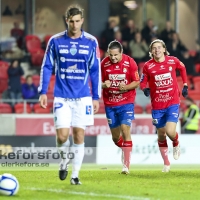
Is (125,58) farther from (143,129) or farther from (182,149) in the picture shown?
(143,129)

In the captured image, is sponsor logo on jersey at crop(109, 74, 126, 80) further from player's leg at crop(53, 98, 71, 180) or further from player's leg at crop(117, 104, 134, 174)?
player's leg at crop(53, 98, 71, 180)

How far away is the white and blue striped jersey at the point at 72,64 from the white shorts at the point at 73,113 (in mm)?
80

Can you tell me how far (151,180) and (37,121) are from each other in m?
8.89

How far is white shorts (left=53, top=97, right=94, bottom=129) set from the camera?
9773 mm

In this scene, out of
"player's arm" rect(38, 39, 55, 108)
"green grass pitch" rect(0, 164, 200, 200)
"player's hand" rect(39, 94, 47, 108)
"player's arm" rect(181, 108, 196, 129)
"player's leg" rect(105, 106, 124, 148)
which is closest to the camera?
"green grass pitch" rect(0, 164, 200, 200)

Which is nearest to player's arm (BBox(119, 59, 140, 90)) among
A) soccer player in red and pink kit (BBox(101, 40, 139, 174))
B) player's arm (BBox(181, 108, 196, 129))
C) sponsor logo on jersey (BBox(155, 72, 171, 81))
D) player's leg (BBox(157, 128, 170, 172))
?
soccer player in red and pink kit (BBox(101, 40, 139, 174))

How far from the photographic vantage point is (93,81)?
991 centimetres

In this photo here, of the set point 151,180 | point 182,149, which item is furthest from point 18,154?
point 151,180

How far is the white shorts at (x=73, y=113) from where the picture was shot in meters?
9.77

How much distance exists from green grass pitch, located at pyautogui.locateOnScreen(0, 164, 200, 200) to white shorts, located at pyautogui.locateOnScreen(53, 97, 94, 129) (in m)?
0.82

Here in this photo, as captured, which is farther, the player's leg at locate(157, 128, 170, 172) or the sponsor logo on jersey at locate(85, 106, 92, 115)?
the player's leg at locate(157, 128, 170, 172)

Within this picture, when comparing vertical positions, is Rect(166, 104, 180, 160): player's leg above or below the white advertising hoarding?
above

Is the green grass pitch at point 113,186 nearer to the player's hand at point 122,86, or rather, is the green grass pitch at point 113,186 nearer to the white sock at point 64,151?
the white sock at point 64,151

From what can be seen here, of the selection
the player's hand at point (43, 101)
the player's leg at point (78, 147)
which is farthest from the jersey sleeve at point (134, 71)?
the player's hand at point (43, 101)
